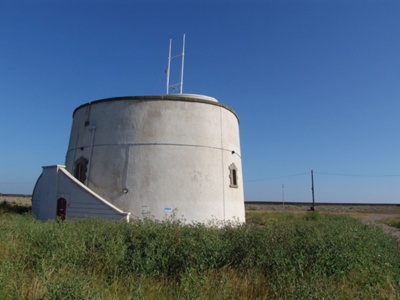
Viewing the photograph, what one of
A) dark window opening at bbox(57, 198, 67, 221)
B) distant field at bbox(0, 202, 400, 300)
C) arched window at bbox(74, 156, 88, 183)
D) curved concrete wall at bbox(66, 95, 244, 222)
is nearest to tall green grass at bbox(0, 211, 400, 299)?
distant field at bbox(0, 202, 400, 300)

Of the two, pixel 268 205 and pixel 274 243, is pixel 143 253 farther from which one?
pixel 268 205

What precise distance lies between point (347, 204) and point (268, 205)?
1178cm

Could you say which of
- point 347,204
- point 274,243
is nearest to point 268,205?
point 347,204

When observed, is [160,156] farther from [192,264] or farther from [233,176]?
[192,264]

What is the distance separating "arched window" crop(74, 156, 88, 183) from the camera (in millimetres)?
16453

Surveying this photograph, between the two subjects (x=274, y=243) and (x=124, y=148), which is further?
(x=124, y=148)

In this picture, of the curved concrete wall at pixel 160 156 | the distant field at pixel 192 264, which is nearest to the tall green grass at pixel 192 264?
the distant field at pixel 192 264

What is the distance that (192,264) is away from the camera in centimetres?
637

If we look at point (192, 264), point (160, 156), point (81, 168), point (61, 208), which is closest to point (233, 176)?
point (160, 156)

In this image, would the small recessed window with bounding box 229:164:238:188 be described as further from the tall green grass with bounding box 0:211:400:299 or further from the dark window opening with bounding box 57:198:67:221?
the tall green grass with bounding box 0:211:400:299

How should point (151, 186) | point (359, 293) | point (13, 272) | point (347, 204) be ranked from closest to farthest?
1. point (359, 293)
2. point (13, 272)
3. point (151, 186)
4. point (347, 204)

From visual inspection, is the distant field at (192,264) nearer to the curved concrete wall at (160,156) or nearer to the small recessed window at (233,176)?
the curved concrete wall at (160,156)

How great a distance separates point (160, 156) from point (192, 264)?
9.46 meters

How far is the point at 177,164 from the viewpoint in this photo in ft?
51.0
